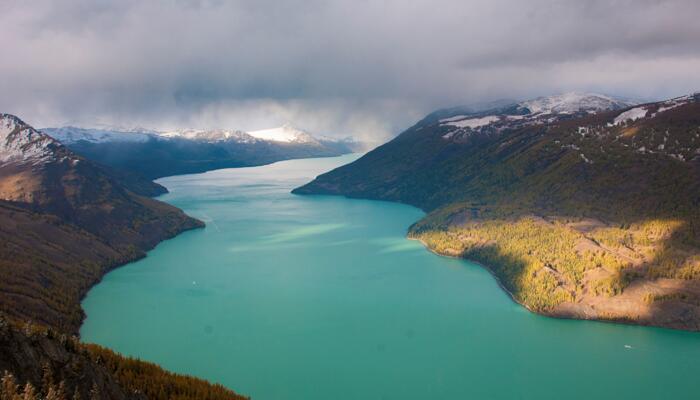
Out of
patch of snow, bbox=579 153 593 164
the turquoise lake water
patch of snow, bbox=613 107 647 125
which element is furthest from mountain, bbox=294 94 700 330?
the turquoise lake water

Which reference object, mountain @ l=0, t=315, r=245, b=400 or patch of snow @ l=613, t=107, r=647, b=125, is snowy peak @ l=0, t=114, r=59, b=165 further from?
patch of snow @ l=613, t=107, r=647, b=125

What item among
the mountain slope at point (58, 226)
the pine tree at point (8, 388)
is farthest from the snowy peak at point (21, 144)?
the pine tree at point (8, 388)

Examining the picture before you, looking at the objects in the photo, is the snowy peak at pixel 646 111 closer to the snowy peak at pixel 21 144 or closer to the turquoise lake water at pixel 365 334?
the turquoise lake water at pixel 365 334

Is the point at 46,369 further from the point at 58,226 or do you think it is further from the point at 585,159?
the point at 585,159

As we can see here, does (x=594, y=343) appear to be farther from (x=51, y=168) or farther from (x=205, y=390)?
(x=51, y=168)

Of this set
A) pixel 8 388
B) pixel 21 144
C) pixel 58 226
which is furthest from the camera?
pixel 21 144

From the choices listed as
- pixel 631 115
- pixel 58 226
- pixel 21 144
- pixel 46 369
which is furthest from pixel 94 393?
pixel 21 144

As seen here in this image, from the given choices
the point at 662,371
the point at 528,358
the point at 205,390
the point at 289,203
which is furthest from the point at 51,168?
the point at 662,371
